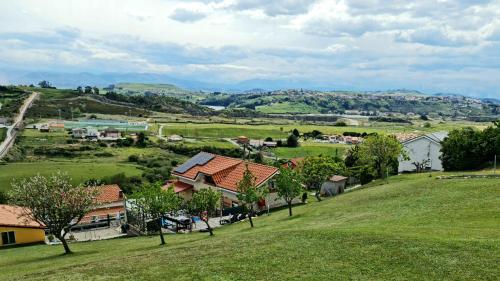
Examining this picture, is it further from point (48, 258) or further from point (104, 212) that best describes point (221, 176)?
point (48, 258)

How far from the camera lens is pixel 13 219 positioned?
1766 inches

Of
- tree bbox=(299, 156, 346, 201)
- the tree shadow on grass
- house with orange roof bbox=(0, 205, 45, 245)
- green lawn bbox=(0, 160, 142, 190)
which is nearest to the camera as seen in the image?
the tree shadow on grass

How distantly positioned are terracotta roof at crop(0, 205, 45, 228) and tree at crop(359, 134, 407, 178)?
128 feet

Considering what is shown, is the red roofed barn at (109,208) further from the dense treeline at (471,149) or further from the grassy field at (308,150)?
the grassy field at (308,150)

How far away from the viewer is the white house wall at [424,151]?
6488 centimetres

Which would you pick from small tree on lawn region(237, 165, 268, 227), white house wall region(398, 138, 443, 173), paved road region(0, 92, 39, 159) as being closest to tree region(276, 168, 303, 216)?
small tree on lawn region(237, 165, 268, 227)

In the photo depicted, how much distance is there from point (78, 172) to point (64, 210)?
5069cm

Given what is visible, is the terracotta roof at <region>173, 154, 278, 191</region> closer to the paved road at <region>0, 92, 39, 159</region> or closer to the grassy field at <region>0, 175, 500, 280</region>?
the grassy field at <region>0, 175, 500, 280</region>

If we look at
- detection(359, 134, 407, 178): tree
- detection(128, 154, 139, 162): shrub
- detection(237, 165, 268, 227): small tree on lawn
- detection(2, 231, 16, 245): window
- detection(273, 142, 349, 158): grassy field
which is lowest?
detection(273, 142, 349, 158): grassy field

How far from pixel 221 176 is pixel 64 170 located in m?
35.4

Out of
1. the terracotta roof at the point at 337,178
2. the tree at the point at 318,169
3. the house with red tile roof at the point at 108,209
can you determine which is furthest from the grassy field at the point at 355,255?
the terracotta roof at the point at 337,178

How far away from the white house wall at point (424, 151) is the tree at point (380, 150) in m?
7.49

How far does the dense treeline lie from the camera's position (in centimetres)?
5250

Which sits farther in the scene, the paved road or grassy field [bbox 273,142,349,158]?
grassy field [bbox 273,142,349,158]
